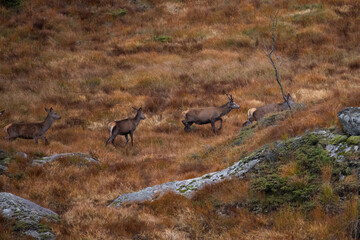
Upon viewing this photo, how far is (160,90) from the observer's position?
23.7 metres

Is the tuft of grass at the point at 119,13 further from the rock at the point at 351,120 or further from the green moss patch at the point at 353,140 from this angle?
the green moss patch at the point at 353,140

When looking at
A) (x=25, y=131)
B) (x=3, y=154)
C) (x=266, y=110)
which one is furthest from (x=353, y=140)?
(x=25, y=131)

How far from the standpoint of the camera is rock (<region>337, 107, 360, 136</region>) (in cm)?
732

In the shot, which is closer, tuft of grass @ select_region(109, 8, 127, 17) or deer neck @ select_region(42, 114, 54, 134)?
deer neck @ select_region(42, 114, 54, 134)

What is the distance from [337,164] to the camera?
709cm

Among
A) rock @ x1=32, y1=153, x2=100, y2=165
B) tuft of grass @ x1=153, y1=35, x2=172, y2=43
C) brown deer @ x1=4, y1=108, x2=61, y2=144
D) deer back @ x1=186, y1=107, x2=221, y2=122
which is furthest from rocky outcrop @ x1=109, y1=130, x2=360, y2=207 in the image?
tuft of grass @ x1=153, y1=35, x2=172, y2=43

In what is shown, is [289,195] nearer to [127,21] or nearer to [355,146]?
[355,146]

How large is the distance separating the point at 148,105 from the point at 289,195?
1490 centimetres

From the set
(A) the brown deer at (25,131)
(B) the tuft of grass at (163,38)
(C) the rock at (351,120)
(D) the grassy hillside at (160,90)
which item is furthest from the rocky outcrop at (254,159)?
(B) the tuft of grass at (163,38)

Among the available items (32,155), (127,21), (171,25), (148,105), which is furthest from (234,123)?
(127,21)

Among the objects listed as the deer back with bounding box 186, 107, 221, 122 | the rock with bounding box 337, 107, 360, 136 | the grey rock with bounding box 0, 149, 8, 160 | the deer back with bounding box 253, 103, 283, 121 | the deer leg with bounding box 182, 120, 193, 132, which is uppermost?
the rock with bounding box 337, 107, 360, 136

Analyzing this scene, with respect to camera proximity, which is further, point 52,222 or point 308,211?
point 52,222

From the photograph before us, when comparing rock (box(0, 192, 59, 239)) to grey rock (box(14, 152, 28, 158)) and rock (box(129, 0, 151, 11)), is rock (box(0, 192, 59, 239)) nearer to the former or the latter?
grey rock (box(14, 152, 28, 158))

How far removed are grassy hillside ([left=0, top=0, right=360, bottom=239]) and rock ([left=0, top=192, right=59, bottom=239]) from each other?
30 centimetres
